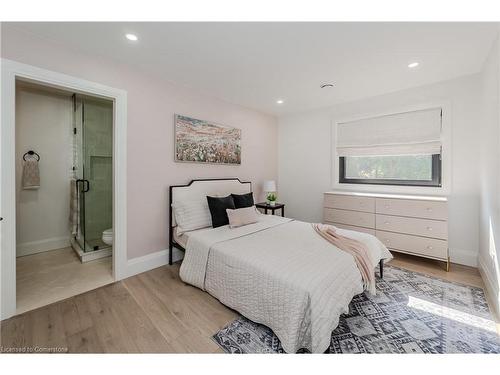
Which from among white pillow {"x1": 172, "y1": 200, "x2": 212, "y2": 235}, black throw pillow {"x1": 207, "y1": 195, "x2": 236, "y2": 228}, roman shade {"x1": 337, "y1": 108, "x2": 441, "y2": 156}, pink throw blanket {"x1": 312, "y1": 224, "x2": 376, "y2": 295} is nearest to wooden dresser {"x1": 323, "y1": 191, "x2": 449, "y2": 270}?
roman shade {"x1": 337, "y1": 108, "x2": 441, "y2": 156}

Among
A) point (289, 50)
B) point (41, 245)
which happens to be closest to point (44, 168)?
point (41, 245)

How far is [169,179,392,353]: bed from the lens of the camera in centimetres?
139

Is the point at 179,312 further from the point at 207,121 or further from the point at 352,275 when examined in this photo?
the point at 207,121

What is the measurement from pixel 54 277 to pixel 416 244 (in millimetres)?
4474

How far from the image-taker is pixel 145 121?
2641 millimetres

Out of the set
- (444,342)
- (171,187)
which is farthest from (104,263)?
(444,342)

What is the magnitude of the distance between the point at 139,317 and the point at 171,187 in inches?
60.3

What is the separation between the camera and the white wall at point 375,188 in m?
2.77

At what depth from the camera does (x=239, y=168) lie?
3.90 m

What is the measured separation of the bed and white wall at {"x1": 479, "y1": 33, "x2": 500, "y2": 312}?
930 mm

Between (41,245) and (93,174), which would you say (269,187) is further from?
(41,245)

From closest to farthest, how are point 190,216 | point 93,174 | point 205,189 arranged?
point 190,216 → point 205,189 → point 93,174

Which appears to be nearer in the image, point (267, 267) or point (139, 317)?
point (267, 267)

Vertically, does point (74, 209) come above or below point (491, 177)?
below
